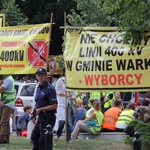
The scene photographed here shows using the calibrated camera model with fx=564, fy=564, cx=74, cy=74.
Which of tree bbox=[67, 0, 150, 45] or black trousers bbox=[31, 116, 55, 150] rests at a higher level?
tree bbox=[67, 0, 150, 45]

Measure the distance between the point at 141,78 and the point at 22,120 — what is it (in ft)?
23.3

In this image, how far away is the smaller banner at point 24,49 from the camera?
13.0 metres

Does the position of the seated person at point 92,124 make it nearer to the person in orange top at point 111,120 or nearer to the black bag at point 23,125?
the person in orange top at point 111,120

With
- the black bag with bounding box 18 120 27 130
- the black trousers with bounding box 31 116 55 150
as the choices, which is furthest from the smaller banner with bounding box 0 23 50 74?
the black bag with bounding box 18 120 27 130

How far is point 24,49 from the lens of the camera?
1314 centimetres

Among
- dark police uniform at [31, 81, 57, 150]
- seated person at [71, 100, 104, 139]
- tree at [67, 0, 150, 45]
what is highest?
tree at [67, 0, 150, 45]

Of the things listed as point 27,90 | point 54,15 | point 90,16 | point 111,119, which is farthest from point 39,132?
point 54,15

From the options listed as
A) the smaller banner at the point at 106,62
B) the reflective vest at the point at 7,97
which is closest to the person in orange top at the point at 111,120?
the reflective vest at the point at 7,97

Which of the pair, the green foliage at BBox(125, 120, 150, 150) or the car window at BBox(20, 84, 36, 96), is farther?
the car window at BBox(20, 84, 36, 96)

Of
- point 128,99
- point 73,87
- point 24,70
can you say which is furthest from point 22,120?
point 128,99

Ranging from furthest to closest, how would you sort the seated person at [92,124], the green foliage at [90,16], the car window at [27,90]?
the green foliage at [90,16]
the car window at [27,90]
the seated person at [92,124]

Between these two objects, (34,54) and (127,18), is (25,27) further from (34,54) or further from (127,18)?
(127,18)

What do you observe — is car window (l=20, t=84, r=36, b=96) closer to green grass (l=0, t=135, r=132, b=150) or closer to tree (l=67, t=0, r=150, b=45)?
green grass (l=0, t=135, r=132, b=150)

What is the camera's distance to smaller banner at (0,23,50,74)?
12992 mm
